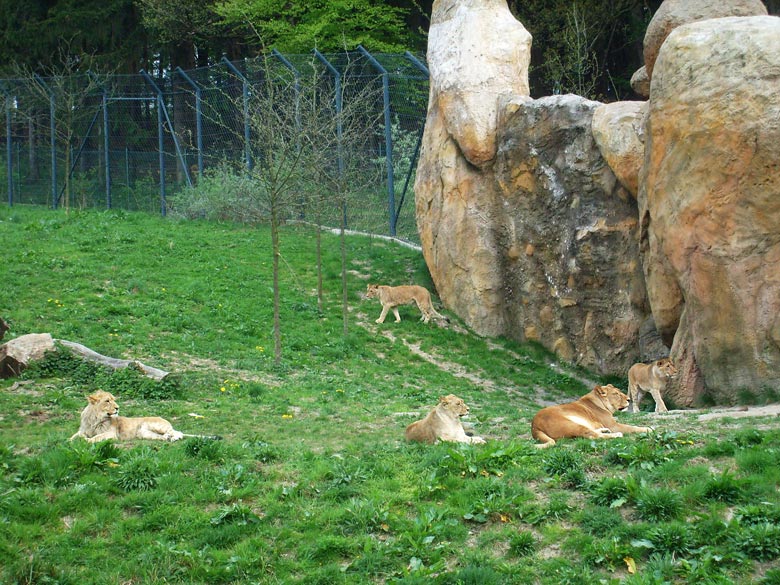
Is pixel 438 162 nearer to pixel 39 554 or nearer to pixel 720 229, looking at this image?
pixel 720 229

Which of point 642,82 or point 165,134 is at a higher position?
point 642,82

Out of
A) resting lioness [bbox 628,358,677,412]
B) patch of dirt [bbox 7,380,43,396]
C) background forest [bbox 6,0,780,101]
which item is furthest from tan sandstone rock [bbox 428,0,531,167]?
patch of dirt [bbox 7,380,43,396]

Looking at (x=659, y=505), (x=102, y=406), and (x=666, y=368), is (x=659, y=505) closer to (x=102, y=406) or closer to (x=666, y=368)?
(x=102, y=406)

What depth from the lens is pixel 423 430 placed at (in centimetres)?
962

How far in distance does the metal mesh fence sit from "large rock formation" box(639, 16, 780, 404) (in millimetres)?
10654

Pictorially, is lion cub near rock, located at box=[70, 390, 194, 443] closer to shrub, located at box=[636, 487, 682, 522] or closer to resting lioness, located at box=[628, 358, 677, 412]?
shrub, located at box=[636, 487, 682, 522]

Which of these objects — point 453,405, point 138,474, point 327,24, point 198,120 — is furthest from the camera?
point 327,24

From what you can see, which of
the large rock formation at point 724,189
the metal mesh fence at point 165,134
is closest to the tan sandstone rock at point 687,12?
the large rock formation at point 724,189

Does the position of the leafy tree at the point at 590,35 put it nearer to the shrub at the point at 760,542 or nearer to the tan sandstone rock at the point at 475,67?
the tan sandstone rock at the point at 475,67

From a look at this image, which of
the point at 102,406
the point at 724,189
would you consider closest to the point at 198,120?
the point at 724,189

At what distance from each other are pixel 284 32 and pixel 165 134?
5617 mm

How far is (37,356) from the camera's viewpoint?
13.5 metres

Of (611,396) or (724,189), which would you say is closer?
(611,396)

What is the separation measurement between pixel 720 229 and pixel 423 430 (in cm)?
559
